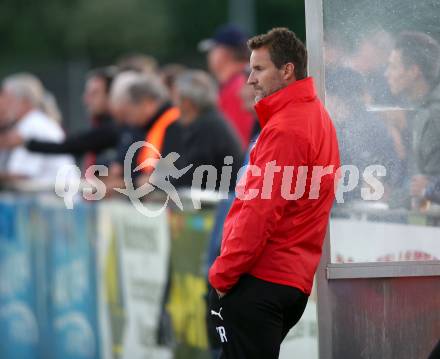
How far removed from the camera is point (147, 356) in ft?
28.5

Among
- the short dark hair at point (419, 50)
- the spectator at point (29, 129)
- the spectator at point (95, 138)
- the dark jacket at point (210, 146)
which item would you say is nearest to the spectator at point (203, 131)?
the dark jacket at point (210, 146)

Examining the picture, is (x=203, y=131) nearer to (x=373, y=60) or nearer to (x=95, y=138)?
(x=95, y=138)

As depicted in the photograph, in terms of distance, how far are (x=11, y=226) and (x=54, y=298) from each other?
872 millimetres

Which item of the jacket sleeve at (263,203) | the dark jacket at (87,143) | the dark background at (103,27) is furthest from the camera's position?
the dark background at (103,27)

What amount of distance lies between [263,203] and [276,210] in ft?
0.22

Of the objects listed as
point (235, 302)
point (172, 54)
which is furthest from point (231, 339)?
point (172, 54)

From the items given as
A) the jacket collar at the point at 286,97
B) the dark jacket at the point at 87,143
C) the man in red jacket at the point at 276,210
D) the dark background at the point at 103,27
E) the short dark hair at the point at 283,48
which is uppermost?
the dark background at the point at 103,27

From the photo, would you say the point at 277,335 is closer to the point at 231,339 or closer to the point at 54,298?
the point at 231,339

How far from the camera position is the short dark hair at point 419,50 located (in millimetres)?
5527

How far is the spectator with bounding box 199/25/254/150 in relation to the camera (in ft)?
30.6

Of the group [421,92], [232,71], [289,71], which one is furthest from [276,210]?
[232,71]

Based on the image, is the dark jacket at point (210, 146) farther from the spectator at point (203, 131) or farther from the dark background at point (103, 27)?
the dark background at point (103, 27)

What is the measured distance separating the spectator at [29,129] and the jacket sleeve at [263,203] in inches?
243

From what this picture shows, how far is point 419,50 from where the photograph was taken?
555 cm
